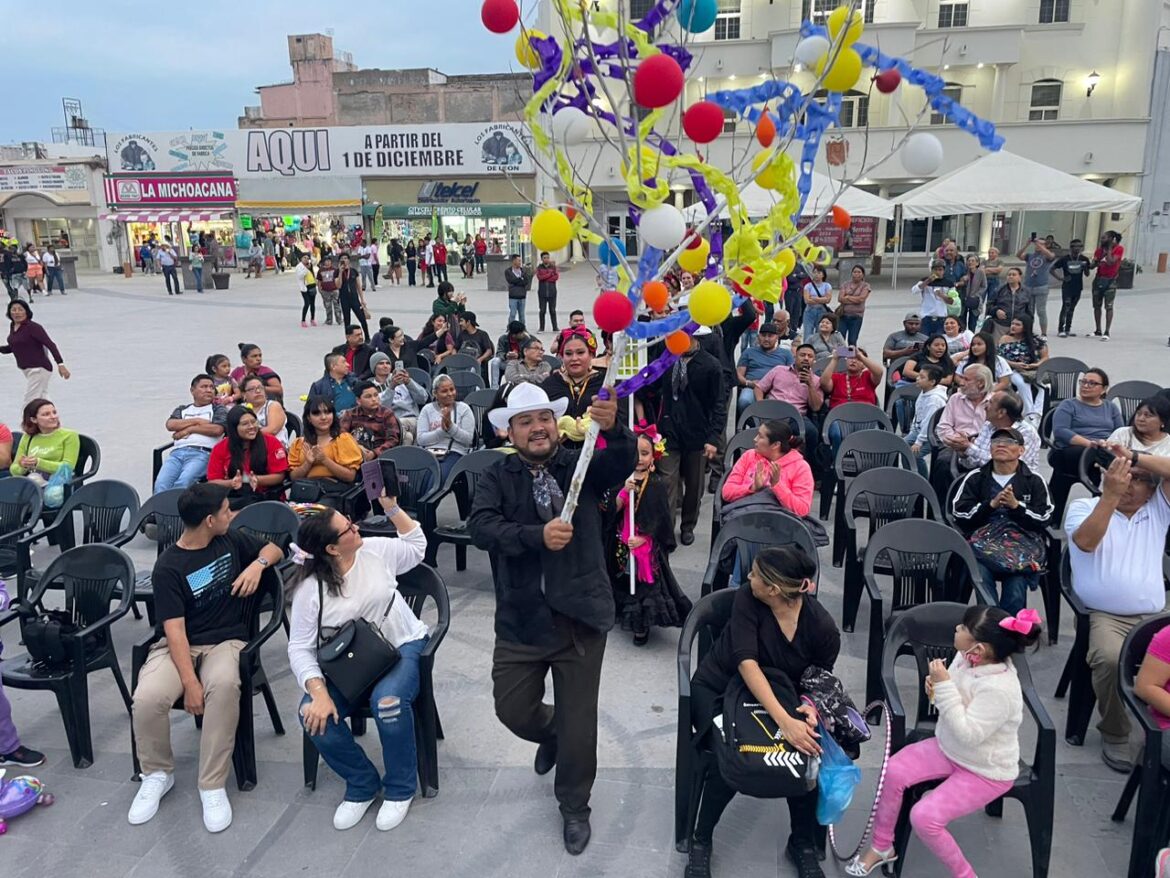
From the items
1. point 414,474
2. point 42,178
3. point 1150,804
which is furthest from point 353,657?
point 42,178

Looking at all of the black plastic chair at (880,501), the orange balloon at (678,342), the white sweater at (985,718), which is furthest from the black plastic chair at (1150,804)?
the orange balloon at (678,342)

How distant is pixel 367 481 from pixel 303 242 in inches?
1281

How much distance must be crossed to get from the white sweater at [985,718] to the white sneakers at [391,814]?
2323 millimetres

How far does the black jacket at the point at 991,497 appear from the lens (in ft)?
16.1

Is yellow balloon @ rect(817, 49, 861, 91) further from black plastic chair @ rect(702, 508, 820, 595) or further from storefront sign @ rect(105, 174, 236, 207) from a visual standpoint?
storefront sign @ rect(105, 174, 236, 207)

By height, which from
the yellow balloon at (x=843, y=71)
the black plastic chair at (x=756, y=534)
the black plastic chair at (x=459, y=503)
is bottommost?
the black plastic chair at (x=459, y=503)

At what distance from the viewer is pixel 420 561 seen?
14.2 feet

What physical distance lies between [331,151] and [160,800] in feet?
107

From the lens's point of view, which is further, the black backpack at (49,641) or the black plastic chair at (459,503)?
the black plastic chair at (459,503)

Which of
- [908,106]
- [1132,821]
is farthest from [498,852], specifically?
[908,106]

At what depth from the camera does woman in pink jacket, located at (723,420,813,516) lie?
5.33 meters

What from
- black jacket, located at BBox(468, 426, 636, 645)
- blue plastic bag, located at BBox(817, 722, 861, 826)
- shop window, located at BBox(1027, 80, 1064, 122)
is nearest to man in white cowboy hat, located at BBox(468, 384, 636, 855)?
black jacket, located at BBox(468, 426, 636, 645)

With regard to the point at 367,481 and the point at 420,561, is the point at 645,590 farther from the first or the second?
the point at 367,481

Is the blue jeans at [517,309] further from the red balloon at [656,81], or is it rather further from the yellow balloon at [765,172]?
the red balloon at [656,81]
